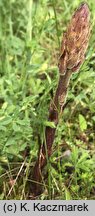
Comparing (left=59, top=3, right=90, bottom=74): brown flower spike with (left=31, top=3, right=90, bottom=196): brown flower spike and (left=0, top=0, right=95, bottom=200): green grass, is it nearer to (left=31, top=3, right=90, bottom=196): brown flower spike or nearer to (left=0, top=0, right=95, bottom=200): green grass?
(left=31, top=3, right=90, bottom=196): brown flower spike

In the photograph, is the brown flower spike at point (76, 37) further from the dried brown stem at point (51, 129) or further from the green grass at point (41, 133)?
the green grass at point (41, 133)

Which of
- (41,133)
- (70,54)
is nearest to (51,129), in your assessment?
(41,133)

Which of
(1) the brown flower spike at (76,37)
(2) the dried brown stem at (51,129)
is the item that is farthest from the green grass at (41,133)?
(1) the brown flower spike at (76,37)

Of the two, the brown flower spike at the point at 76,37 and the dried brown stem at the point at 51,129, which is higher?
the brown flower spike at the point at 76,37

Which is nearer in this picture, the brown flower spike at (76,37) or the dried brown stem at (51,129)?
the brown flower spike at (76,37)

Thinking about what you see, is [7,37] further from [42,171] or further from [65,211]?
[65,211]

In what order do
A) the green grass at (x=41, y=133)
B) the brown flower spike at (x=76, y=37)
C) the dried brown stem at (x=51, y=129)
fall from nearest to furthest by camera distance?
the brown flower spike at (x=76, y=37) → the dried brown stem at (x=51, y=129) → the green grass at (x=41, y=133)

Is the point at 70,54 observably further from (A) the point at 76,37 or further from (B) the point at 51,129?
(B) the point at 51,129

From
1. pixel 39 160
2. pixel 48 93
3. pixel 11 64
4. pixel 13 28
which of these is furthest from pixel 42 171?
pixel 13 28
